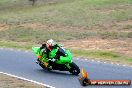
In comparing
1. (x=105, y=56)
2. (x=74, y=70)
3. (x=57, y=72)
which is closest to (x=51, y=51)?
(x=57, y=72)

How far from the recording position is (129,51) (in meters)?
28.4

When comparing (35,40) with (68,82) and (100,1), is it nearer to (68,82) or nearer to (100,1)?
(68,82)

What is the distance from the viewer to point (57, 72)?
64.0ft

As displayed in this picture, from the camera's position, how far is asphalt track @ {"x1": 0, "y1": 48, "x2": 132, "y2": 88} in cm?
1717

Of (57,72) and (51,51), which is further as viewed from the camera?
(57,72)

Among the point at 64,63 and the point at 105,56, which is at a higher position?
the point at 64,63

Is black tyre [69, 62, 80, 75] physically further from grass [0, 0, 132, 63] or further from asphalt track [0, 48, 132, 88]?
grass [0, 0, 132, 63]

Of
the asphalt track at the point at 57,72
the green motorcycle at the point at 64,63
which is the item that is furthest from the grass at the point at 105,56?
the green motorcycle at the point at 64,63

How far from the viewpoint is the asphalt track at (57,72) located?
17.2 meters

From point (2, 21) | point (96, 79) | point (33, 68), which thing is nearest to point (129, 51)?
point (33, 68)

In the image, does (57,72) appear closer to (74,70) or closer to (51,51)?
(51,51)

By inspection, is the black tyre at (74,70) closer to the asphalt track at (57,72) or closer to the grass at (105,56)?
the asphalt track at (57,72)

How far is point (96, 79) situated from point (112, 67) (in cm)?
351

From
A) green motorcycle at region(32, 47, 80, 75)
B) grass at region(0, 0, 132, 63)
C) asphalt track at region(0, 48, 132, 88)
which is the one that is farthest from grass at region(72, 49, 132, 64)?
green motorcycle at region(32, 47, 80, 75)
